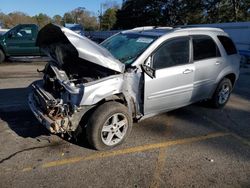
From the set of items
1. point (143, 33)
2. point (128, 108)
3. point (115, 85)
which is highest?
point (143, 33)

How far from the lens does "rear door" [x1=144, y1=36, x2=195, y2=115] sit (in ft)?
16.0

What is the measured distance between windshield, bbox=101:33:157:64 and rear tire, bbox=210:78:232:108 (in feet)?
7.14

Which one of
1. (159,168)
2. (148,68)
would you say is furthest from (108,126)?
(148,68)

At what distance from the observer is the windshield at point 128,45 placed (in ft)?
16.2

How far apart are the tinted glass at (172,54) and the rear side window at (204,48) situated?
265 mm

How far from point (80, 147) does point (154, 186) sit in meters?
1.40

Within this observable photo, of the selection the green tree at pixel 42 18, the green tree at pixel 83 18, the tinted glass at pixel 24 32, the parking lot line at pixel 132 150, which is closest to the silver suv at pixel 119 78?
the parking lot line at pixel 132 150

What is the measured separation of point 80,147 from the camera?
4.56m

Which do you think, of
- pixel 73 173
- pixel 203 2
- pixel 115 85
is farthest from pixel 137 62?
pixel 203 2

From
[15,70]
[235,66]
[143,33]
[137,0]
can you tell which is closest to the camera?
[143,33]

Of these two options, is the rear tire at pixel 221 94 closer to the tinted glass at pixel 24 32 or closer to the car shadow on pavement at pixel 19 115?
the car shadow on pavement at pixel 19 115

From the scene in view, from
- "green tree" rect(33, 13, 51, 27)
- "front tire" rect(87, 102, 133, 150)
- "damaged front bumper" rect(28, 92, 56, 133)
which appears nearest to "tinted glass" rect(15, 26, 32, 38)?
"damaged front bumper" rect(28, 92, 56, 133)

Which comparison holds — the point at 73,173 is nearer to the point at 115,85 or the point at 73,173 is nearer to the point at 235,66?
the point at 115,85

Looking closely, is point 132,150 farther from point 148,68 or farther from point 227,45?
point 227,45
